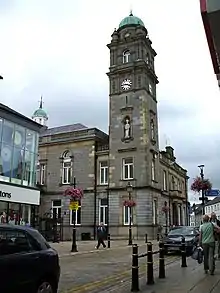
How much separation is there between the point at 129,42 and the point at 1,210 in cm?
2905

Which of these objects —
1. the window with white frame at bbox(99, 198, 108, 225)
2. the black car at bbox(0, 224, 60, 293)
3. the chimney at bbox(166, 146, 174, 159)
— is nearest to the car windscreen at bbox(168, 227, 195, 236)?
the black car at bbox(0, 224, 60, 293)

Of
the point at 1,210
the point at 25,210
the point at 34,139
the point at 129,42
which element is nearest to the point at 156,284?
the point at 1,210

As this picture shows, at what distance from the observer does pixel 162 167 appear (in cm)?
5288

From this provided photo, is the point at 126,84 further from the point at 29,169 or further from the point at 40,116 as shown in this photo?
the point at 40,116

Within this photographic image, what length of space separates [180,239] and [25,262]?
17.2 metres

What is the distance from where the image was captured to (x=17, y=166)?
29453mm

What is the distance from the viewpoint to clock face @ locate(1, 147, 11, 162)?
27.9 meters

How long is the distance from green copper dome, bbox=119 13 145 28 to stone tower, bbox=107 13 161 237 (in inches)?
1.0

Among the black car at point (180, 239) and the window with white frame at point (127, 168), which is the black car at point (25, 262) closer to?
the black car at point (180, 239)

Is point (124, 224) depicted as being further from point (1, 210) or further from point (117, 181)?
point (1, 210)

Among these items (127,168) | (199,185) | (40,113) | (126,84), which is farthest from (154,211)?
(40,113)

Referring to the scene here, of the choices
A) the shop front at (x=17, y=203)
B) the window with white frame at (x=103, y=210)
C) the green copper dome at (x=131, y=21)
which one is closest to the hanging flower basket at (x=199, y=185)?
the shop front at (x=17, y=203)

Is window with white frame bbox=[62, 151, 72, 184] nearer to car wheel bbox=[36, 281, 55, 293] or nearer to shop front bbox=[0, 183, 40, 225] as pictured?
shop front bbox=[0, 183, 40, 225]

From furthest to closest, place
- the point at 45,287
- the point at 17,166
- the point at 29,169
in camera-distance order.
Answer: the point at 29,169
the point at 17,166
the point at 45,287
